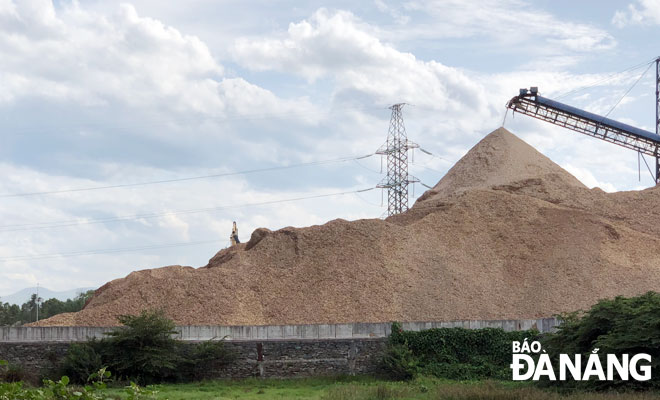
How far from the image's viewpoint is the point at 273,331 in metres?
32.3

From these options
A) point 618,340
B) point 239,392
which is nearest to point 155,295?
point 239,392

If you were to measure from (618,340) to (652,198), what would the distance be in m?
35.0

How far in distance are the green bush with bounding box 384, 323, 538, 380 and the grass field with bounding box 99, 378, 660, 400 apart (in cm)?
154

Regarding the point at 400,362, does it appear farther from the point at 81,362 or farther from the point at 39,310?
the point at 39,310

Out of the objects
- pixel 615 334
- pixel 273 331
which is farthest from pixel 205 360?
pixel 615 334

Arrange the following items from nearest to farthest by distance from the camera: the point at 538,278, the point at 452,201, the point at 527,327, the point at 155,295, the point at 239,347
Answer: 1. the point at 239,347
2. the point at 527,327
3. the point at 155,295
4. the point at 538,278
5. the point at 452,201

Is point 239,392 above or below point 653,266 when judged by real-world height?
below

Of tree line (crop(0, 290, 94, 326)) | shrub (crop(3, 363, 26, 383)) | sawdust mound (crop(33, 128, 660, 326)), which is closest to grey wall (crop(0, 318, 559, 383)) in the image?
shrub (crop(3, 363, 26, 383))

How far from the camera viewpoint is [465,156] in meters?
63.9

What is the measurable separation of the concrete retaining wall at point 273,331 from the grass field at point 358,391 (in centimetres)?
263

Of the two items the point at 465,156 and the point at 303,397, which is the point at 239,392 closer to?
the point at 303,397

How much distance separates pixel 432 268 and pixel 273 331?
47.9 ft

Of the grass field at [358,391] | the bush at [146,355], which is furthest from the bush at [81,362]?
the grass field at [358,391]

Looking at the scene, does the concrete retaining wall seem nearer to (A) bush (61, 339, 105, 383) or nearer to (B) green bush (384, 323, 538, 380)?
(B) green bush (384, 323, 538, 380)
